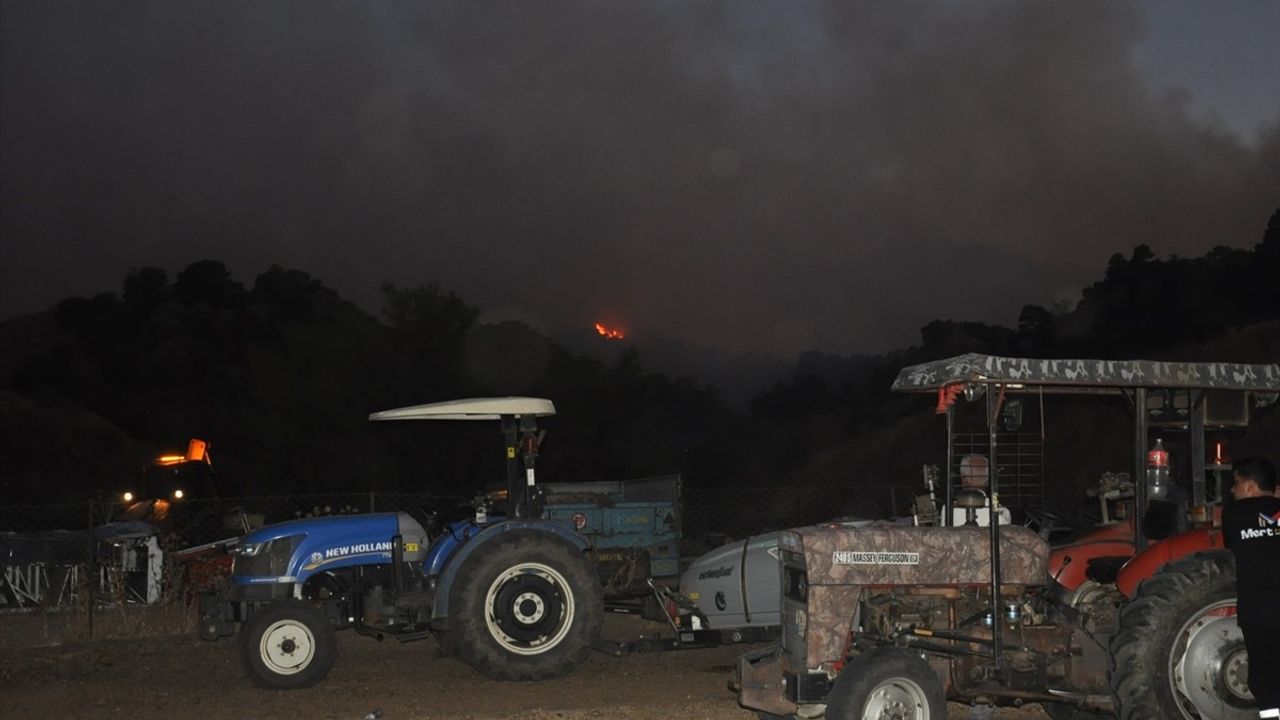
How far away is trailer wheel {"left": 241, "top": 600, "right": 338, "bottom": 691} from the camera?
1007cm

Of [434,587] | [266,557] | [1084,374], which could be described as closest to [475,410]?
[434,587]

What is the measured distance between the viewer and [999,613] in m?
7.10

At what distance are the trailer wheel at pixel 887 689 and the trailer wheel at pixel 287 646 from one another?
497cm

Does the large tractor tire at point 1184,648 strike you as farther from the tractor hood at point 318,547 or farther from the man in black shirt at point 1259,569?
the tractor hood at point 318,547

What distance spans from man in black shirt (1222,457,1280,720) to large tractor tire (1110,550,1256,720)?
0.67m

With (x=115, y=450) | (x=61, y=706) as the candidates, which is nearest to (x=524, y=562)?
(x=61, y=706)

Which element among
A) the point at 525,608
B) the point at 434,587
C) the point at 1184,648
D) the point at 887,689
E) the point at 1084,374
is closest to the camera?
the point at 887,689

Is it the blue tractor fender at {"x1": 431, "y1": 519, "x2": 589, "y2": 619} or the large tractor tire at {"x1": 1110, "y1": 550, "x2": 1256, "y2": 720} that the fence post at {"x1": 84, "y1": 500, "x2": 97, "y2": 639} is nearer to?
the blue tractor fender at {"x1": 431, "y1": 519, "x2": 589, "y2": 619}

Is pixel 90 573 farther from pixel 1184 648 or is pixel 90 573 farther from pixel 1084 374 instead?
pixel 1184 648

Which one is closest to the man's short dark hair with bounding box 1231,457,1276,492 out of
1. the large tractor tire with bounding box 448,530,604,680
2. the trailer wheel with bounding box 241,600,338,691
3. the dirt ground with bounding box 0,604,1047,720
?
the dirt ground with bounding box 0,604,1047,720

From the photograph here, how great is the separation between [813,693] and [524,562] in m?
3.78

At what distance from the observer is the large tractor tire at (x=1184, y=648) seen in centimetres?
695

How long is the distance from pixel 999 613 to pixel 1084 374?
1.52 m

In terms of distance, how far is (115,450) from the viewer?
35.4m
